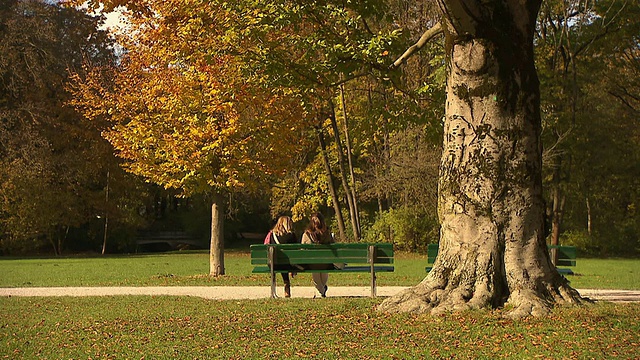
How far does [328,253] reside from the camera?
1320cm


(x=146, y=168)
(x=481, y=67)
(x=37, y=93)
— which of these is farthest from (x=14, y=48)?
(x=481, y=67)

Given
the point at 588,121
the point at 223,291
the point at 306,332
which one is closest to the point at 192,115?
the point at 223,291

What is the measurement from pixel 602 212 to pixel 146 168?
30.0 meters

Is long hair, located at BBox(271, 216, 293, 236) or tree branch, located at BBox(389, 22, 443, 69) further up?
tree branch, located at BBox(389, 22, 443, 69)

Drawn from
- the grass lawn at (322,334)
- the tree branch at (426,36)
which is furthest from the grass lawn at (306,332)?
the tree branch at (426,36)

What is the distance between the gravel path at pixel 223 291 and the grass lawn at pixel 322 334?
3.60m

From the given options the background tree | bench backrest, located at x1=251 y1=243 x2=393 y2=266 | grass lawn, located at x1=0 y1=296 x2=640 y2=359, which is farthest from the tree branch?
the background tree

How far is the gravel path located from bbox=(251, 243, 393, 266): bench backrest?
1.29m

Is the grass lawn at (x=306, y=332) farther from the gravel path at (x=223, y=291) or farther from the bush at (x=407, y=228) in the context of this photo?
the bush at (x=407, y=228)

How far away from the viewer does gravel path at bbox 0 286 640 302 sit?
1477 cm

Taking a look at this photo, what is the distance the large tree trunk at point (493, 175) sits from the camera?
32.7ft

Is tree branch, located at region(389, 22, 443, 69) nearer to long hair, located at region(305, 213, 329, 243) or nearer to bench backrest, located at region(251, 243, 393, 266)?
bench backrest, located at region(251, 243, 393, 266)

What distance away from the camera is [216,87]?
18.5 metres

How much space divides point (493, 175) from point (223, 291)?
7280 mm
